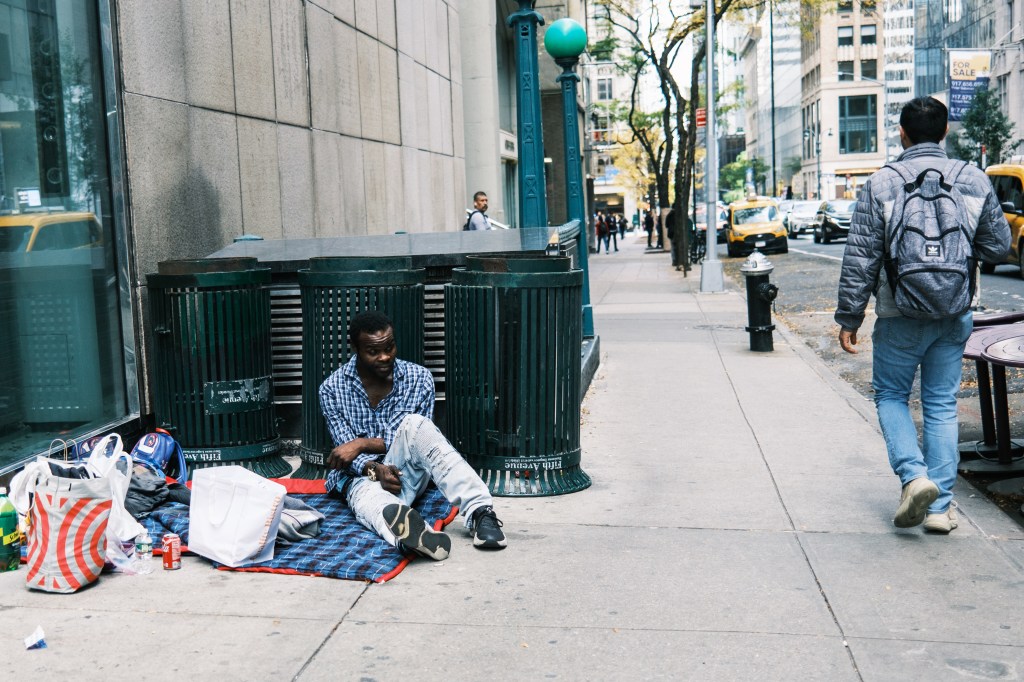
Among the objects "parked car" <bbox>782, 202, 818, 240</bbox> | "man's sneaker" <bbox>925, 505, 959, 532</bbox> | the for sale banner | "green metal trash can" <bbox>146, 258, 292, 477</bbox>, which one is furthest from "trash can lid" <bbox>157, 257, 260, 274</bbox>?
"parked car" <bbox>782, 202, 818, 240</bbox>

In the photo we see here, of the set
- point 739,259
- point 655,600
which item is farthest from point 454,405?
point 739,259

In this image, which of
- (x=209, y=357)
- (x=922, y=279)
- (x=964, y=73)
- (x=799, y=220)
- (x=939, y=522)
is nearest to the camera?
(x=922, y=279)

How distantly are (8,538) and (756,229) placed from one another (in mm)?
33776

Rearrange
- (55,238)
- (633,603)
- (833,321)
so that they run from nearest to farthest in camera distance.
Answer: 1. (633,603)
2. (55,238)
3. (833,321)

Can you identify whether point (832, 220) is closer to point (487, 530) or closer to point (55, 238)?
point (55, 238)

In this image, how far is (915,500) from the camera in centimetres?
500

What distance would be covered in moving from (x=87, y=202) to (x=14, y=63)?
0.91 m

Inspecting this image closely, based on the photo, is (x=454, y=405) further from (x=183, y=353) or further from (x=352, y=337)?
(x=183, y=353)

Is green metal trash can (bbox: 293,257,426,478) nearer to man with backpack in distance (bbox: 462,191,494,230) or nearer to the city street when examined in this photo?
the city street

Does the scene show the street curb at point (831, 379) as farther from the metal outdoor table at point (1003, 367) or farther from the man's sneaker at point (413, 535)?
the man's sneaker at point (413, 535)

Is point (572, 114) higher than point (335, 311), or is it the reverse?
point (572, 114)

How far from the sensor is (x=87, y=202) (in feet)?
22.1

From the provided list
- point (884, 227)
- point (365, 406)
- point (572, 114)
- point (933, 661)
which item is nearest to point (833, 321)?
point (572, 114)

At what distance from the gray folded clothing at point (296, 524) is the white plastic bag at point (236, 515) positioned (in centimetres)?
17
